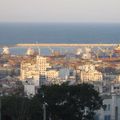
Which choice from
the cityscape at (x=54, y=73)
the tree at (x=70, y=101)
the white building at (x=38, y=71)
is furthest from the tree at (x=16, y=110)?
the white building at (x=38, y=71)

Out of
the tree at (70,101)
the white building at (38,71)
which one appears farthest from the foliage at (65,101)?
the white building at (38,71)

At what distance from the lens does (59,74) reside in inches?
1529

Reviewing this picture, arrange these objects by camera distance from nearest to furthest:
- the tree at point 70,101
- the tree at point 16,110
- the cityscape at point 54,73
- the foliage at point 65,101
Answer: the tree at point 16,110, the foliage at point 65,101, the tree at point 70,101, the cityscape at point 54,73

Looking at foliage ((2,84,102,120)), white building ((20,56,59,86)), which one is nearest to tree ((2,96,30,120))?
foliage ((2,84,102,120))

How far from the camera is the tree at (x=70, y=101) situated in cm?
1245

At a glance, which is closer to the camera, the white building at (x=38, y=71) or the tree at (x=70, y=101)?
the tree at (x=70, y=101)

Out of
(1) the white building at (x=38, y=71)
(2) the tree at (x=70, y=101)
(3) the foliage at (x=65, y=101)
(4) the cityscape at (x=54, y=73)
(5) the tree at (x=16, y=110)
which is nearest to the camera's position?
(5) the tree at (x=16, y=110)

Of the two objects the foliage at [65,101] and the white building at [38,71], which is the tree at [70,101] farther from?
the white building at [38,71]

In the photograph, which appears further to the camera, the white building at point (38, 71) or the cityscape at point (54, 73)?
the white building at point (38, 71)

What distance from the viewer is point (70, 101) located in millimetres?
12625

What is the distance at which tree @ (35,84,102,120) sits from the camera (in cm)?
1245

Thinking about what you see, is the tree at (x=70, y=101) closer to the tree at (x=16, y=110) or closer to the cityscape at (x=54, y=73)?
the tree at (x=16, y=110)

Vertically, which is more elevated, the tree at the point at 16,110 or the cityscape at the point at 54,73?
the tree at the point at 16,110

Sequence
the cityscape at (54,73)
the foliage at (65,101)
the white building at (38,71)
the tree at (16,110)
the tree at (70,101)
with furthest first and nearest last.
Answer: the white building at (38,71) → the cityscape at (54,73) → the tree at (70,101) → the foliage at (65,101) → the tree at (16,110)
